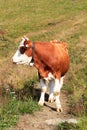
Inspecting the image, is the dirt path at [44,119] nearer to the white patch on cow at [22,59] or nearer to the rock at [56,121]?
the rock at [56,121]

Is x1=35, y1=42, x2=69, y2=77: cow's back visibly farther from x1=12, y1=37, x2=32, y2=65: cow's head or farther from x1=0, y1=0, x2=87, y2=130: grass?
x1=0, y1=0, x2=87, y2=130: grass

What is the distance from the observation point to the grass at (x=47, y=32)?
563 inches

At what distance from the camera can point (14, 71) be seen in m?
16.4

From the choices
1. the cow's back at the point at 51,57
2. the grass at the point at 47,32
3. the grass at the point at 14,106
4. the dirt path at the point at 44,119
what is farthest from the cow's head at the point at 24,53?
the grass at the point at 47,32

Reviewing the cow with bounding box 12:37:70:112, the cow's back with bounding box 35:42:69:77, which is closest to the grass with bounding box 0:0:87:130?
the cow with bounding box 12:37:70:112

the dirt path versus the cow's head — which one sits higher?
the cow's head

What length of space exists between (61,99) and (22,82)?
1813 mm

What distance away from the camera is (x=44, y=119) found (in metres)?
11.0

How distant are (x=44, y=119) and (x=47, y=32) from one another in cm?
1926

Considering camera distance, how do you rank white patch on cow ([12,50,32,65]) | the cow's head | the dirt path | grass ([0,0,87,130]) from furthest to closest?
grass ([0,0,87,130]) < white patch on cow ([12,50,32,65]) < the cow's head < the dirt path

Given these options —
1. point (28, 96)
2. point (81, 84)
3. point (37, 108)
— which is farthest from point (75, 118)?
point (81, 84)

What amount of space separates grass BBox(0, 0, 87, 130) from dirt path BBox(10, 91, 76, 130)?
0.37m

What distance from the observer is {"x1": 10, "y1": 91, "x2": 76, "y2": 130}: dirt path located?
10367 millimetres

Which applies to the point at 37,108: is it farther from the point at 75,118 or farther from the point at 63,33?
the point at 63,33
